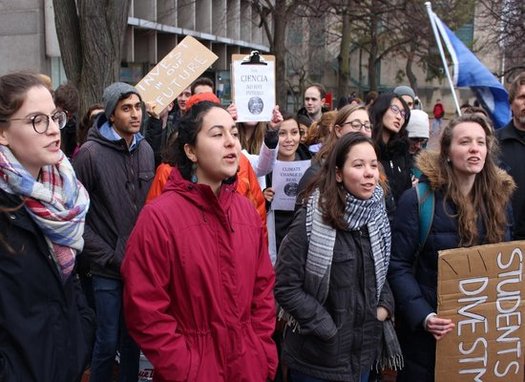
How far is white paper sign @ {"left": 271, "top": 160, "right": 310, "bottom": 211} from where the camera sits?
4.56 metres

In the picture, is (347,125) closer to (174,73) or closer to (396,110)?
(396,110)

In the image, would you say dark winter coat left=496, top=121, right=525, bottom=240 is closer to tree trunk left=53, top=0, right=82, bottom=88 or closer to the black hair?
the black hair

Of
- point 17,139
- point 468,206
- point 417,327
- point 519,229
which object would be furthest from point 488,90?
point 17,139

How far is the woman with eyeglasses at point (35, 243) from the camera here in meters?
2.17

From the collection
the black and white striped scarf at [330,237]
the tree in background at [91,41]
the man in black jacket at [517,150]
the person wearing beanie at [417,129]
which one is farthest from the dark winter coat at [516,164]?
the tree in background at [91,41]

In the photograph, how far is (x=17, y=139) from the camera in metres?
2.29

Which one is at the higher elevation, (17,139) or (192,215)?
(17,139)

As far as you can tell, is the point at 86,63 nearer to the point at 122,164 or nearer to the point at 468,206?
the point at 122,164

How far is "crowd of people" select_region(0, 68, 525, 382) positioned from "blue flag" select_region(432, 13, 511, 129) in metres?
0.97

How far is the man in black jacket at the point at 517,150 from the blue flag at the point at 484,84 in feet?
3.05

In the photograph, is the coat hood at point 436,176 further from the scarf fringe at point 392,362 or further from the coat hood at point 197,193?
the coat hood at point 197,193

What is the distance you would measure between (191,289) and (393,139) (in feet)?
8.83

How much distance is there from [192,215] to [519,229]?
8.04 feet

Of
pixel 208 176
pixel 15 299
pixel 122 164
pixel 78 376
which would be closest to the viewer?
pixel 15 299
